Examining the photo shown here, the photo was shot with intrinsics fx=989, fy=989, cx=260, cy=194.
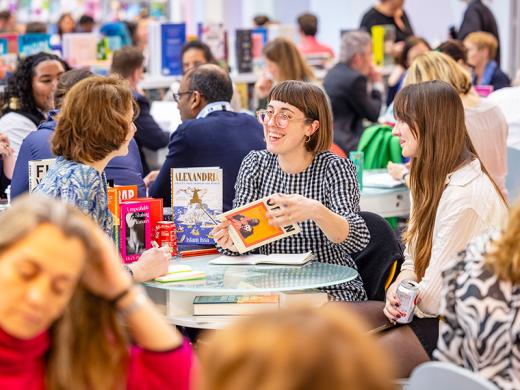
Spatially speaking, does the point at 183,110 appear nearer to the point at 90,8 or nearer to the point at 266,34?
the point at 266,34

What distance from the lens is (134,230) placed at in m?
3.57

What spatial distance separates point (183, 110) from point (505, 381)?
3.00m

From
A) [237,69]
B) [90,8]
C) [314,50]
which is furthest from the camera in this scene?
[90,8]

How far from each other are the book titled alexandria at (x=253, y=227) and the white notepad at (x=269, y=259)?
56 millimetres

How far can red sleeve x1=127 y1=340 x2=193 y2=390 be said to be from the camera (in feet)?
6.13

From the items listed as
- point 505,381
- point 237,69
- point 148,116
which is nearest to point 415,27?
point 237,69

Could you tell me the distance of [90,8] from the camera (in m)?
17.4

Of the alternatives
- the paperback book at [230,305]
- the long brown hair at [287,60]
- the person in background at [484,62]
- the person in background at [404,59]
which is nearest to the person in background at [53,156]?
the paperback book at [230,305]

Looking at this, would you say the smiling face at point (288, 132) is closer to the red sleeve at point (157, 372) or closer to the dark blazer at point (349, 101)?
the red sleeve at point (157, 372)

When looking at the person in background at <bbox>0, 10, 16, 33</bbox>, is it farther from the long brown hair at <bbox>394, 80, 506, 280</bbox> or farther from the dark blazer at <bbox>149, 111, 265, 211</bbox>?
the long brown hair at <bbox>394, 80, 506, 280</bbox>

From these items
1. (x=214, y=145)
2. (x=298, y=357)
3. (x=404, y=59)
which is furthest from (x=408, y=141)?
(x=404, y=59)

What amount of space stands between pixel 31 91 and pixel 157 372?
393cm

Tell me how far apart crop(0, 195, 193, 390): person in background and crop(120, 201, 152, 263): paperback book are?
157 cm

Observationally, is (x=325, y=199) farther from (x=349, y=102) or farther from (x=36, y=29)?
(x=36, y=29)
